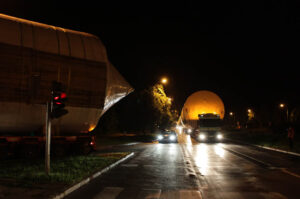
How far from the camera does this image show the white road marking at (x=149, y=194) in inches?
327

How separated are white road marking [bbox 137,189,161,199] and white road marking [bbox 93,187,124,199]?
66 centimetres

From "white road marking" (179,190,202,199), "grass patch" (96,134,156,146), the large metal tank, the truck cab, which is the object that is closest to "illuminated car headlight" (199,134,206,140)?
the truck cab

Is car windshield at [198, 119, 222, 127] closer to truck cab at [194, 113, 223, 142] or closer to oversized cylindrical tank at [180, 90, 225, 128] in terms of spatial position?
truck cab at [194, 113, 223, 142]

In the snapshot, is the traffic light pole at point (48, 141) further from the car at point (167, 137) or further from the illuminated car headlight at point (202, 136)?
the illuminated car headlight at point (202, 136)

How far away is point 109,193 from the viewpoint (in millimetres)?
8781

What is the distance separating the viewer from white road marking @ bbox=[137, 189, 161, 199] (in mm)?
8297

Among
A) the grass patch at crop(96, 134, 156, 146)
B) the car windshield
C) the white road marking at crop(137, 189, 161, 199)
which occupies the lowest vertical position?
the white road marking at crop(137, 189, 161, 199)

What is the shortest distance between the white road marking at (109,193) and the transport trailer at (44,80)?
23.2ft

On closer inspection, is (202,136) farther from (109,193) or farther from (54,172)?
(109,193)

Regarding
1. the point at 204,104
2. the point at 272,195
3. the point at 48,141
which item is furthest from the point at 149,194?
the point at 204,104

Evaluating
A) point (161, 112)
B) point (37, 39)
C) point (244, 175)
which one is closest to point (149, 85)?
point (161, 112)

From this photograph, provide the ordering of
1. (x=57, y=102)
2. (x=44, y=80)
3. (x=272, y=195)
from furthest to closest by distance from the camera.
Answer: (x=44, y=80)
(x=57, y=102)
(x=272, y=195)

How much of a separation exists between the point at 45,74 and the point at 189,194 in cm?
933

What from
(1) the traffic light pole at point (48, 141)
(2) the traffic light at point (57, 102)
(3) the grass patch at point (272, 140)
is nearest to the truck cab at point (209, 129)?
(3) the grass patch at point (272, 140)
